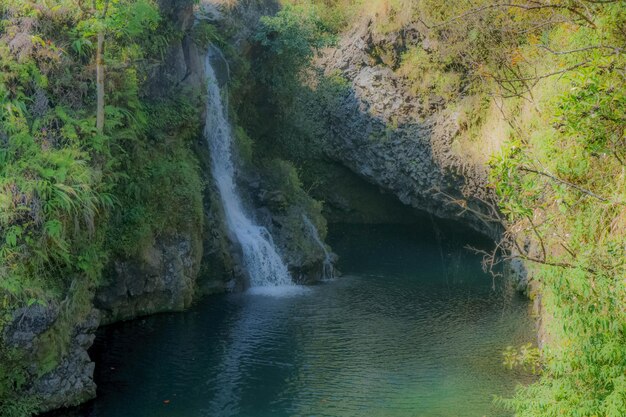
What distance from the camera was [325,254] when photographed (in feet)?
75.1

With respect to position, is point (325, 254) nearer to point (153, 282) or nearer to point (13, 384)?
point (153, 282)

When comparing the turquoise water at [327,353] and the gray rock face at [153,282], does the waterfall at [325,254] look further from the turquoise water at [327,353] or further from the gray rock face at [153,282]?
the gray rock face at [153,282]

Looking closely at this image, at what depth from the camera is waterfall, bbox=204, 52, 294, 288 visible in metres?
21.2

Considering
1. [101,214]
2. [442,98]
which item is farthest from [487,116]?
[101,214]

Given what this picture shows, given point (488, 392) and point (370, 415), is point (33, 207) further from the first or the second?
point (488, 392)

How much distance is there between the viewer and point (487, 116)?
71.4 feet

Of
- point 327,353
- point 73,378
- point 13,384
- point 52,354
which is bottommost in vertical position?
point 327,353

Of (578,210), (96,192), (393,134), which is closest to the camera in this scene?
(578,210)

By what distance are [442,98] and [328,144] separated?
5653 mm

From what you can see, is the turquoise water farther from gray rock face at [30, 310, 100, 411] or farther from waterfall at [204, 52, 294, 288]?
waterfall at [204, 52, 294, 288]

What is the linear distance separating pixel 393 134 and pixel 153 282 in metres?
11.1

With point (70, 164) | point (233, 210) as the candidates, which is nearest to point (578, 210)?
point (70, 164)

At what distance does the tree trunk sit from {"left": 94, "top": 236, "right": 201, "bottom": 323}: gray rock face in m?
3.92

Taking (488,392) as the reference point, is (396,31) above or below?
above
